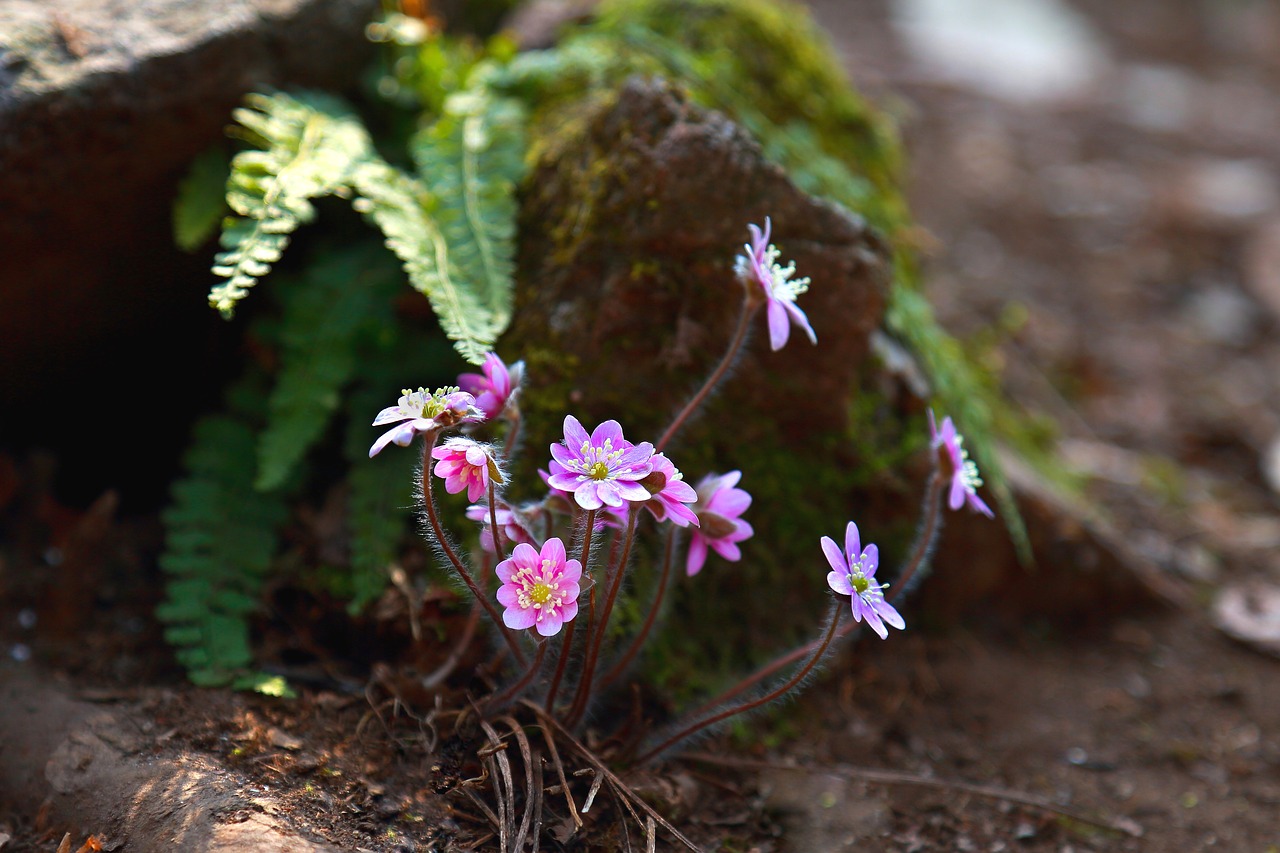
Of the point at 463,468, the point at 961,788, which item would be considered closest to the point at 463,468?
the point at 463,468

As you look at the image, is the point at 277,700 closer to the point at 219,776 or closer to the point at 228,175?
the point at 219,776

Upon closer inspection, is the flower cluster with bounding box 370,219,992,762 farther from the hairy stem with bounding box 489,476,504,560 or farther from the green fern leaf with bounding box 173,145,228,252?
the green fern leaf with bounding box 173,145,228,252

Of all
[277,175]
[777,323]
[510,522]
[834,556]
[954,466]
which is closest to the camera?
[834,556]

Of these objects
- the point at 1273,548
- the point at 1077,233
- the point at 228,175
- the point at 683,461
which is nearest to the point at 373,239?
the point at 228,175

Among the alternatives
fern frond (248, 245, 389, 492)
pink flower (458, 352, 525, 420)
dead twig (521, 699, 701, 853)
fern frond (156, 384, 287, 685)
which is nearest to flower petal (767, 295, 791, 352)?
pink flower (458, 352, 525, 420)

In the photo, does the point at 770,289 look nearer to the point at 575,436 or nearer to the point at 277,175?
the point at 575,436

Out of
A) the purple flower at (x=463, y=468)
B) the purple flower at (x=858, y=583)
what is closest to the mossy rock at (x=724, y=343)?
the purple flower at (x=463, y=468)

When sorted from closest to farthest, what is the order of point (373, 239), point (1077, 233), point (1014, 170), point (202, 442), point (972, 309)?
point (202, 442) < point (373, 239) < point (972, 309) < point (1077, 233) < point (1014, 170)
